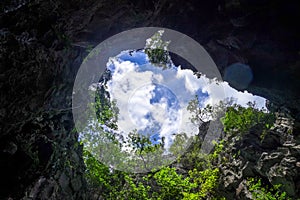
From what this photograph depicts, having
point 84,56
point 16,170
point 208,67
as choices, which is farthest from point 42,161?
point 208,67

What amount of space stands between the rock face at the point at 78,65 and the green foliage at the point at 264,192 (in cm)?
60

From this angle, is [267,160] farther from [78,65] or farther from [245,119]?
[78,65]

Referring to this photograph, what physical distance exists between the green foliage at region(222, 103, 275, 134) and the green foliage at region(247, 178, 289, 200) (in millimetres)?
4029

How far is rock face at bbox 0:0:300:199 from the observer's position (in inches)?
312

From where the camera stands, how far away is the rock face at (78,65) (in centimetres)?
791

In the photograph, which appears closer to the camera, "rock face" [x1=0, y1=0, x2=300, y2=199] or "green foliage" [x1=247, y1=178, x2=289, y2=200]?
"rock face" [x1=0, y1=0, x2=300, y2=199]

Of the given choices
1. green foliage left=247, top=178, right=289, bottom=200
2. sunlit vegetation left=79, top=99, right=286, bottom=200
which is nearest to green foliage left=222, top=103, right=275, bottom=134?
sunlit vegetation left=79, top=99, right=286, bottom=200

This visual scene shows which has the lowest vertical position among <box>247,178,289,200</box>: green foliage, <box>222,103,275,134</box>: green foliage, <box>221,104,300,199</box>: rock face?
<box>247,178,289,200</box>: green foliage

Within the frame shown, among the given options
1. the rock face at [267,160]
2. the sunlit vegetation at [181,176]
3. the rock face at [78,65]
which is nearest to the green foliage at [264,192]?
the sunlit vegetation at [181,176]

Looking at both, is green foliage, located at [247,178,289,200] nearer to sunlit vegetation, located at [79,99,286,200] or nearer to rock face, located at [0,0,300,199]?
sunlit vegetation, located at [79,99,286,200]

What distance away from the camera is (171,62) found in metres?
16.7

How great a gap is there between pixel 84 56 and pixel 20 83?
548cm

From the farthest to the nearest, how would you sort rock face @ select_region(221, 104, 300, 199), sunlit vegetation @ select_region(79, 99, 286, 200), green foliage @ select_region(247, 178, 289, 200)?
sunlit vegetation @ select_region(79, 99, 286, 200), rock face @ select_region(221, 104, 300, 199), green foliage @ select_region(247, 178, 289, 200)

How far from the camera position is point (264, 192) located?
14.4m
